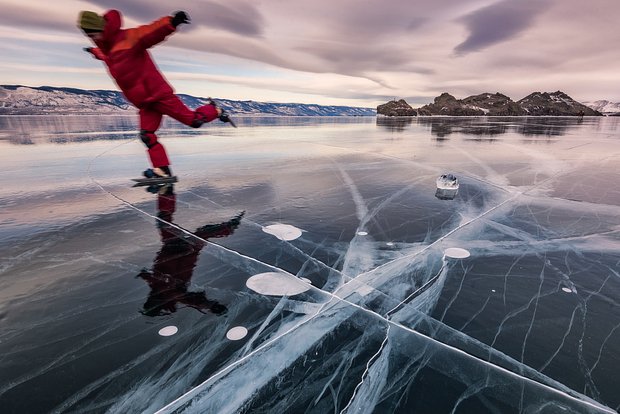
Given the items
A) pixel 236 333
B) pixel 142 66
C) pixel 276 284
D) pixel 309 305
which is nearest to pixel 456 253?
pixel 309 305

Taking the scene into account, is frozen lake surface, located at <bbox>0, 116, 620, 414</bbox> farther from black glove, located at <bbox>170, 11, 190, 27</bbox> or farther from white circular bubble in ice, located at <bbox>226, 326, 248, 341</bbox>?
black glove, located at <bbox>170, 11, 190, 27</bbox>

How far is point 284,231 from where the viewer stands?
441 centimetres

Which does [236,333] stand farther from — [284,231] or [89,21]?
[89,21]

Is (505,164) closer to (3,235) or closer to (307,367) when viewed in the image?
(307,367)

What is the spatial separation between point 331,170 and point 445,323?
6715mm

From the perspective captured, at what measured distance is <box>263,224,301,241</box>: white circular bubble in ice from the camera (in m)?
4.20

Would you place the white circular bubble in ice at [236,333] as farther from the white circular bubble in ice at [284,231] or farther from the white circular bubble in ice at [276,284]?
the white circular bubble in ice at [284,231]

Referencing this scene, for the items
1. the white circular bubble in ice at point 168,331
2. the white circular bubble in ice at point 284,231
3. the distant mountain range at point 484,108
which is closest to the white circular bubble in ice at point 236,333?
the white circular bubble in ice at point 168,331

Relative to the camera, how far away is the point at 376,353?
222cm

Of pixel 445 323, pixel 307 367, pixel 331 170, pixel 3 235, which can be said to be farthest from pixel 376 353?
pixel 331 170

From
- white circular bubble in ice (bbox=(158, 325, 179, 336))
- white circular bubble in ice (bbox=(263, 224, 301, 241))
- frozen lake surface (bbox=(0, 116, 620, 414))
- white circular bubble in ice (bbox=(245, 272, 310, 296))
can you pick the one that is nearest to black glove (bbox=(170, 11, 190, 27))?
frozen lake surface (bbox=(0, 116, 620, 414))

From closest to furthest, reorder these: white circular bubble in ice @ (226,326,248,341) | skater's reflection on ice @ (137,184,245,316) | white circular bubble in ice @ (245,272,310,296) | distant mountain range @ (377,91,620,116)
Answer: white circular bubble in ice @ (226,326,248,341) → skater's reflection on ice @ (137,184,245,316) → white circular bubble in ice @ (245,272,310,296) → distant mountain range @ (377,91,620,116)

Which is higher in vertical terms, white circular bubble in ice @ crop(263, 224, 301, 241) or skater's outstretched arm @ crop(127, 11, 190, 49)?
skater's outstretched arm @ crop(127, 11, 190, 49)

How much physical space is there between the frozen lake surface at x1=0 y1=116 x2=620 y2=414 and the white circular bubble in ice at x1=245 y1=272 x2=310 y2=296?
2 centimetres
